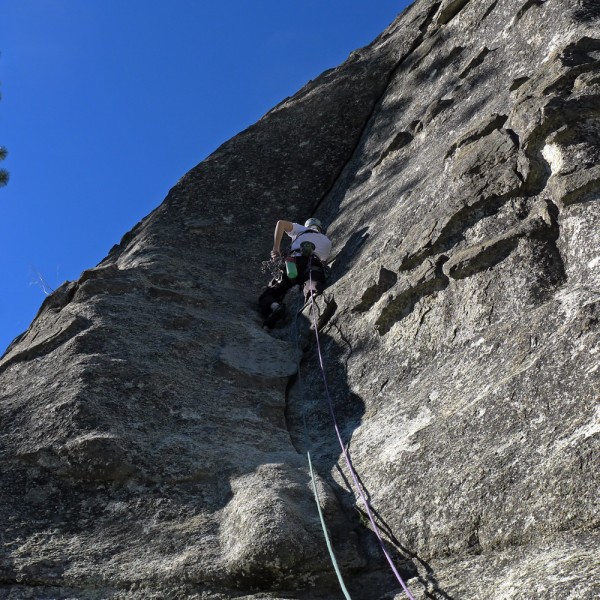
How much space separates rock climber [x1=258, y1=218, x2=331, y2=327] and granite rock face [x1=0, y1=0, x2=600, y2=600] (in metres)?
0.24

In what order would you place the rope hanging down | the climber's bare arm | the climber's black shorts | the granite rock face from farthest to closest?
the climber's bare arm → the climber's black shorts → the granite rock face → the rope hanging down

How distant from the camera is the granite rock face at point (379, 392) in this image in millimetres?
5035

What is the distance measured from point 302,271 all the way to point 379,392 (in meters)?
3.48

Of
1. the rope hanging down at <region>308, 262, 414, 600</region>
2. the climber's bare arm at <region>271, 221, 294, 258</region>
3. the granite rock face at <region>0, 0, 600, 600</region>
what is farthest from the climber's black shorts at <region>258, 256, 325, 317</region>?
the rope hanging down at <region>308, 262, 414, 600</region>

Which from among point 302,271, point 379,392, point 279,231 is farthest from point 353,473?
point 279,231

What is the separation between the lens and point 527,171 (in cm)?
740

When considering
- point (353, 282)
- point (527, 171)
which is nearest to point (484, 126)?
point (527, 171)

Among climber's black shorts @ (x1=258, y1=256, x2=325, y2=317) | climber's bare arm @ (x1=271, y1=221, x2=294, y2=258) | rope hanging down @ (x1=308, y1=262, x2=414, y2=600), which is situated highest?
climber's bare arm @ (x1=271, y1=221, x2=294, y2=258)

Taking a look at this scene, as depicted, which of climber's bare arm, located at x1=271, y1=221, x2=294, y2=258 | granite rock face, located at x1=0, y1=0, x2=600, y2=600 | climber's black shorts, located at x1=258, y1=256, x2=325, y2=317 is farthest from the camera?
climber's bare arm, located at x1=271, y1=221, x2=294, y2=258

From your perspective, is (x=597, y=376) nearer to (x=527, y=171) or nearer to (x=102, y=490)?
(x=527, y=171)

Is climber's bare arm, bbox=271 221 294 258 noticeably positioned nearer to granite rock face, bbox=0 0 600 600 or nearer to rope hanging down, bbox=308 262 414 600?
granite rock face, bbox=0 0 600 600

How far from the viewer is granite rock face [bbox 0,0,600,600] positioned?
5.04m

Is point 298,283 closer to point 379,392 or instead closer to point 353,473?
point 379,392

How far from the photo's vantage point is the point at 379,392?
709 cm
